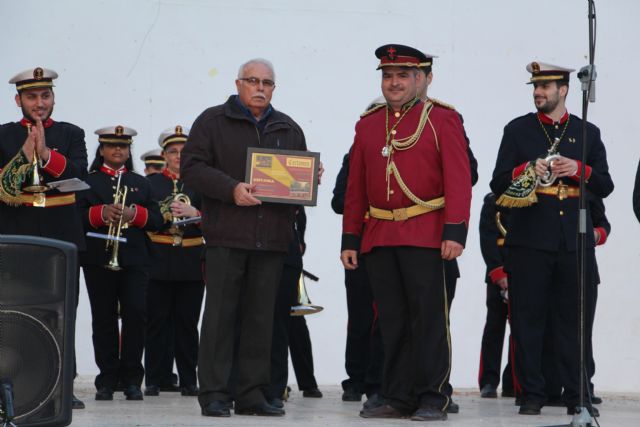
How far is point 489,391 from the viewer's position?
8258 millimetres

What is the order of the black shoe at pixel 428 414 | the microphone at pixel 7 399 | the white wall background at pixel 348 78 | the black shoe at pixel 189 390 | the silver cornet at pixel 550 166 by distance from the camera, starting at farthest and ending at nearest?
the white wall background at pixel 348 78, the black shoe at pixel 189 390, the silver cornet at pixel 550 166, the black shoe at pixel 428 414, the microphone at pixel 7 399

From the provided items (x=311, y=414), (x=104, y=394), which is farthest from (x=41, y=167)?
(x=311, y=414)

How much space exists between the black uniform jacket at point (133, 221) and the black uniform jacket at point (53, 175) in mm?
625

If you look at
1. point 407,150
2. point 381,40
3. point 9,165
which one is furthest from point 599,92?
point 9,165

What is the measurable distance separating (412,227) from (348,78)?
11.9 ft

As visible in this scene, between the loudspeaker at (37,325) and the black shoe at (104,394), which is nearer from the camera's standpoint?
the loudspeaker at (37,325)

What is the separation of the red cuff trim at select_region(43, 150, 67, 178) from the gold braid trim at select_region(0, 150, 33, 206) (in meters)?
0.09

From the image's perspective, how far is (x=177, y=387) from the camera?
849cm

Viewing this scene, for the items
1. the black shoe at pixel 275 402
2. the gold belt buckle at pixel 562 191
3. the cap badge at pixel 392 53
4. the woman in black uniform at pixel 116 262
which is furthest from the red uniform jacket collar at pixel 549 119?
the woman in black uniform at pixel 116 262

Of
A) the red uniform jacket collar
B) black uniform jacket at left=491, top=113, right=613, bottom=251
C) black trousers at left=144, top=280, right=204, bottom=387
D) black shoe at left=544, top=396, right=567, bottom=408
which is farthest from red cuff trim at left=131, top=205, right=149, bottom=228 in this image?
black shoe at left=544, top=396, right=567, bottom=408

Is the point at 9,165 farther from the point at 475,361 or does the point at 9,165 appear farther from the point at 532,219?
the point at 475,361

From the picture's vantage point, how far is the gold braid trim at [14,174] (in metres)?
6.29

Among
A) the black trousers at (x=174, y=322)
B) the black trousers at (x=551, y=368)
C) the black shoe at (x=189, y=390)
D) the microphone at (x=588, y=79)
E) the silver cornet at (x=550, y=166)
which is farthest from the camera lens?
the black trousers at (x=174, y=322)

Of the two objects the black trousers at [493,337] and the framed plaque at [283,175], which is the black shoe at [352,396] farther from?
the framed plaque at [283,175]
